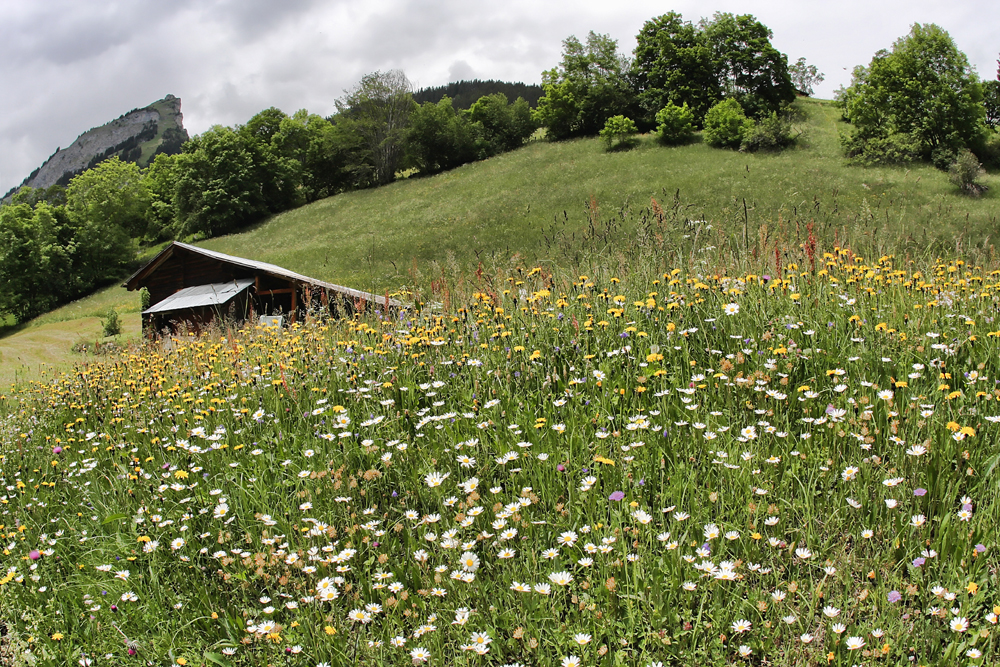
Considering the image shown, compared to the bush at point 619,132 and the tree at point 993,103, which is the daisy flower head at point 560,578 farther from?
the tree at point 993,103

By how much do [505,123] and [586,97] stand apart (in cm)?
1059

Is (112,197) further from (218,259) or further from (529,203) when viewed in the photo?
(529,203)

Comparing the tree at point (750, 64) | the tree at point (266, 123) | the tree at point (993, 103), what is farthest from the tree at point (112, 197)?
the tree at point (993, 103)

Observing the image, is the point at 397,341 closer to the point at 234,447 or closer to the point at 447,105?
the point at 234,447

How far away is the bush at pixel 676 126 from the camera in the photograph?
190ft

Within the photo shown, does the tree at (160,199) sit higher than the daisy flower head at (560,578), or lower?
higher

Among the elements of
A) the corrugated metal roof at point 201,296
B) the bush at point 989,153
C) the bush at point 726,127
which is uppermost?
the bush at point 726,127

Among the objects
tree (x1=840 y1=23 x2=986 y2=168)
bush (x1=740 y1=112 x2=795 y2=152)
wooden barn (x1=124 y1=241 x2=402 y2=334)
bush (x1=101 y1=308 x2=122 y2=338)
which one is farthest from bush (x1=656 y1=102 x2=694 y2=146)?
bush (x1=101 y1=308 x2=122 y2=338)

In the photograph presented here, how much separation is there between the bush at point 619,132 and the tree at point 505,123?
15.3 meters

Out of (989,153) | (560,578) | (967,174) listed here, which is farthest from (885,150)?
(560,578)

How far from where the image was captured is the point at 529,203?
40156mm

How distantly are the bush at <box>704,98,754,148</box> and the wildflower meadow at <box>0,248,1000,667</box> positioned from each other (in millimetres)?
54703

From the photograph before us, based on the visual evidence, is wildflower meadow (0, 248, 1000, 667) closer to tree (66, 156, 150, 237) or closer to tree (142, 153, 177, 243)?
tree (66, 156, 150, 237)

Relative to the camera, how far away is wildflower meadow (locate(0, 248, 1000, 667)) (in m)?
2.34
